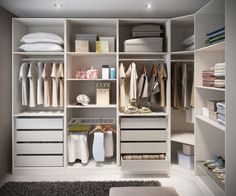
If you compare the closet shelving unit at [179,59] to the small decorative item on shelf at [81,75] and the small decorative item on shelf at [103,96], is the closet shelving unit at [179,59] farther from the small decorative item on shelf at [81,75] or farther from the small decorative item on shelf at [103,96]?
the small decorative item on shelf at [81,75]

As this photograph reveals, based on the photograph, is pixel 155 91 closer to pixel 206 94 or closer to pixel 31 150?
pixel 206 94

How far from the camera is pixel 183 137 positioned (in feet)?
12.3

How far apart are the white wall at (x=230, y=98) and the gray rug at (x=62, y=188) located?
3.96 feet

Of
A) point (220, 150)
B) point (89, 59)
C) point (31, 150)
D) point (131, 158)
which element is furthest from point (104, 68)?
point (220, 150)

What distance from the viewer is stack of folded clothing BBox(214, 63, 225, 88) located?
2626 mm

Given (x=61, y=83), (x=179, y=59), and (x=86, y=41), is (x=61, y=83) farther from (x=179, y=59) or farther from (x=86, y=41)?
(x=179, y=59)

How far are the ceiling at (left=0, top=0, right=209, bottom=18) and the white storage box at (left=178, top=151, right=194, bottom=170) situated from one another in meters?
2.09

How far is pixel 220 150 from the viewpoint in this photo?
11.0 ft

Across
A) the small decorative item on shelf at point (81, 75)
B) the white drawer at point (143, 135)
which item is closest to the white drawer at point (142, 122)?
the white drawer at point (143, 135)

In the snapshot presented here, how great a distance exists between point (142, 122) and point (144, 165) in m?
0.60

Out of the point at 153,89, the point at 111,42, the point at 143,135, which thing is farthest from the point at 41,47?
the point at 143,135

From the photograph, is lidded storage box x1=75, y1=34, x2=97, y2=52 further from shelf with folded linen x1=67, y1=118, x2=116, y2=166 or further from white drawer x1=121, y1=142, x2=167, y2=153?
white drawer x1=121, y1=142, x2=167, y2=153

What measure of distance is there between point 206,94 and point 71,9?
221 cm

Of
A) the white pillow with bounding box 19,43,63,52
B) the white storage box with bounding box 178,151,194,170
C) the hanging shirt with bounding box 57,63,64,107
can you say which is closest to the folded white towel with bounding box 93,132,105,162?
the hanging shirt with bounding box 57,63,64,107
